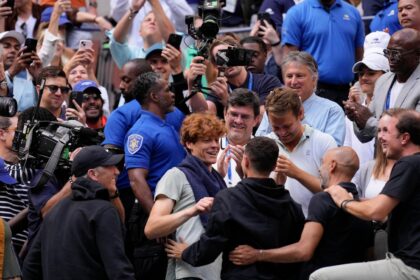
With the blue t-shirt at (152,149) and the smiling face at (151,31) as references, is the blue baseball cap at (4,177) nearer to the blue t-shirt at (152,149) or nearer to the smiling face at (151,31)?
the blue t-shirt at (152,149)

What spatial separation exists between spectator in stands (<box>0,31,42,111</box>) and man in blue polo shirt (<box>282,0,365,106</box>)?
2.70 meters

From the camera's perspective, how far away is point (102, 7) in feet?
54.6

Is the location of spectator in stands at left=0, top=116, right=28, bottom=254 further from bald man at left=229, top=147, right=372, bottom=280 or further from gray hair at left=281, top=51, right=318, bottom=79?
gray hair at left=281, top=51, right=318, bottom=79

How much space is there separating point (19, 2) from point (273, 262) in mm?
7126

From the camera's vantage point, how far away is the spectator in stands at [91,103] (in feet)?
37.2

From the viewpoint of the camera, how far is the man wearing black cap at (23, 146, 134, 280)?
26.3 ft

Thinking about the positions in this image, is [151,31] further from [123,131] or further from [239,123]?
[239,123]

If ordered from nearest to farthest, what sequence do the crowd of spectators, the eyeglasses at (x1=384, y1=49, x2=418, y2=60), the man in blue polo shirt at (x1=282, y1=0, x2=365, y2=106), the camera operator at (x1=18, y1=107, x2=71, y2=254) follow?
the crowd of spectators
the camera operator at (x1=18, y1=107, x2=71, y2=254)
the eyeglasses at (x1=384, y1=49, x2=418, y2=60)
the man in blue polo shirt at (x1=282, y1=0, x2=365, y2=106)

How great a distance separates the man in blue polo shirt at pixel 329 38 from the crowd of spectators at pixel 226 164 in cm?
1

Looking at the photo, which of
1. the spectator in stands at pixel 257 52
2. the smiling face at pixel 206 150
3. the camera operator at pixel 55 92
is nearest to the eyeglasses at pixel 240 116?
the smiling face at pixel 206 150

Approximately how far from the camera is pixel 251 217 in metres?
8.23

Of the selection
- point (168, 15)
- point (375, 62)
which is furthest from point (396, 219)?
point (168, 15)

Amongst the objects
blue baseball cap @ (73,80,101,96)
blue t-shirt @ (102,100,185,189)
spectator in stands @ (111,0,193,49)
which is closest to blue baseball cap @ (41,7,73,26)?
spectator in stands @ (111,0,193,49)

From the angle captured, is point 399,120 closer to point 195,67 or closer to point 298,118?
point 298,118
